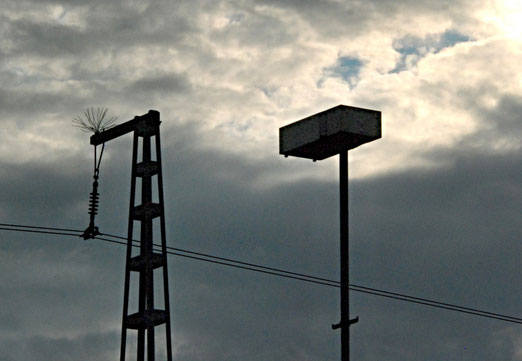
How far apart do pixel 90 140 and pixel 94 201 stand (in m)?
2.36

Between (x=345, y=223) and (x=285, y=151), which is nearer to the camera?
(x=345, y=223)

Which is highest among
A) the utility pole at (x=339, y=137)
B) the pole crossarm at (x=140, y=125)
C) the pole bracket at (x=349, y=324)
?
the pole crossarm at (x=140, y=125)

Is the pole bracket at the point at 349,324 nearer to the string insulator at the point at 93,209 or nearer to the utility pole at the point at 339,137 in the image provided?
the utility pole at the point at 339,137

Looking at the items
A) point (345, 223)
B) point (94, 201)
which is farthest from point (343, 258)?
point (94, 201)

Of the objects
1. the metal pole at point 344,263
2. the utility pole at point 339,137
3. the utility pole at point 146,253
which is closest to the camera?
the metal pole at point 344,263

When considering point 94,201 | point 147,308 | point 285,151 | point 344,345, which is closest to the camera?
point 344,345

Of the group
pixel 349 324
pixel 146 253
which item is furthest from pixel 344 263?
pixel 146 253

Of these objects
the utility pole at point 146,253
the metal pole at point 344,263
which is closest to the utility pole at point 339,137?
the metal pole at point 344,263

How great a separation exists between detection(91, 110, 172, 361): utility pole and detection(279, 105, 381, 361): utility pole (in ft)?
17.6

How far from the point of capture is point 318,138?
21.1 metres

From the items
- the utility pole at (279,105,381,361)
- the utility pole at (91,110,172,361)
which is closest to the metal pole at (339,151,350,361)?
the utility pole at (279,105,381,361)

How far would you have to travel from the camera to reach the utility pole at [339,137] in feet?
65.8

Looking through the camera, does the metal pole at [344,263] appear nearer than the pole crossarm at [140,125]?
Yes

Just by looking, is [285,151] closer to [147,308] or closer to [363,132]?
[363,132]
